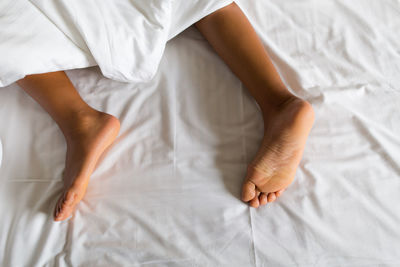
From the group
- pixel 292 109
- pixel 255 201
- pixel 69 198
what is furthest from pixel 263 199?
pixel 69 198

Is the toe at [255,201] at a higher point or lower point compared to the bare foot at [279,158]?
lower

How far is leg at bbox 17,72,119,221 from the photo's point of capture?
2.06 ft

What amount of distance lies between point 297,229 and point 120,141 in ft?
1.35

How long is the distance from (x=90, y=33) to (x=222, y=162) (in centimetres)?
38

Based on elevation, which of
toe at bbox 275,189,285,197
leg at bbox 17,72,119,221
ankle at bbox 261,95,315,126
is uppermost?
leg at bbox 17,72,119,221

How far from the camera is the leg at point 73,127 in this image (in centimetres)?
63

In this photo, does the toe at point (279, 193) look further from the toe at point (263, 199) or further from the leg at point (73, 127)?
the leg at point (73, 127)

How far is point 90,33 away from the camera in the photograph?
62 centimetres

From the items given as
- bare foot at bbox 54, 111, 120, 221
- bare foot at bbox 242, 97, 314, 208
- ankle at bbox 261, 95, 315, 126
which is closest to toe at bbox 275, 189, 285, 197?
bare foot at bbox 242, 97, 314, 208

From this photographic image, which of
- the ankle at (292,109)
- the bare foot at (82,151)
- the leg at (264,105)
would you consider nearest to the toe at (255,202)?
the leg at (264,105)

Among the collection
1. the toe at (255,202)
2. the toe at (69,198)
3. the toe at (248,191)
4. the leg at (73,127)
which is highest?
the leg at (73,127)

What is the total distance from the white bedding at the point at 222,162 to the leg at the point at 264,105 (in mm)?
33

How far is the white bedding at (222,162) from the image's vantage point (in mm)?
590

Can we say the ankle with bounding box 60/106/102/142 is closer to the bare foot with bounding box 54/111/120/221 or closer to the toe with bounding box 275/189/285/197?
the bare foot with bounding box 54/111/120/221
